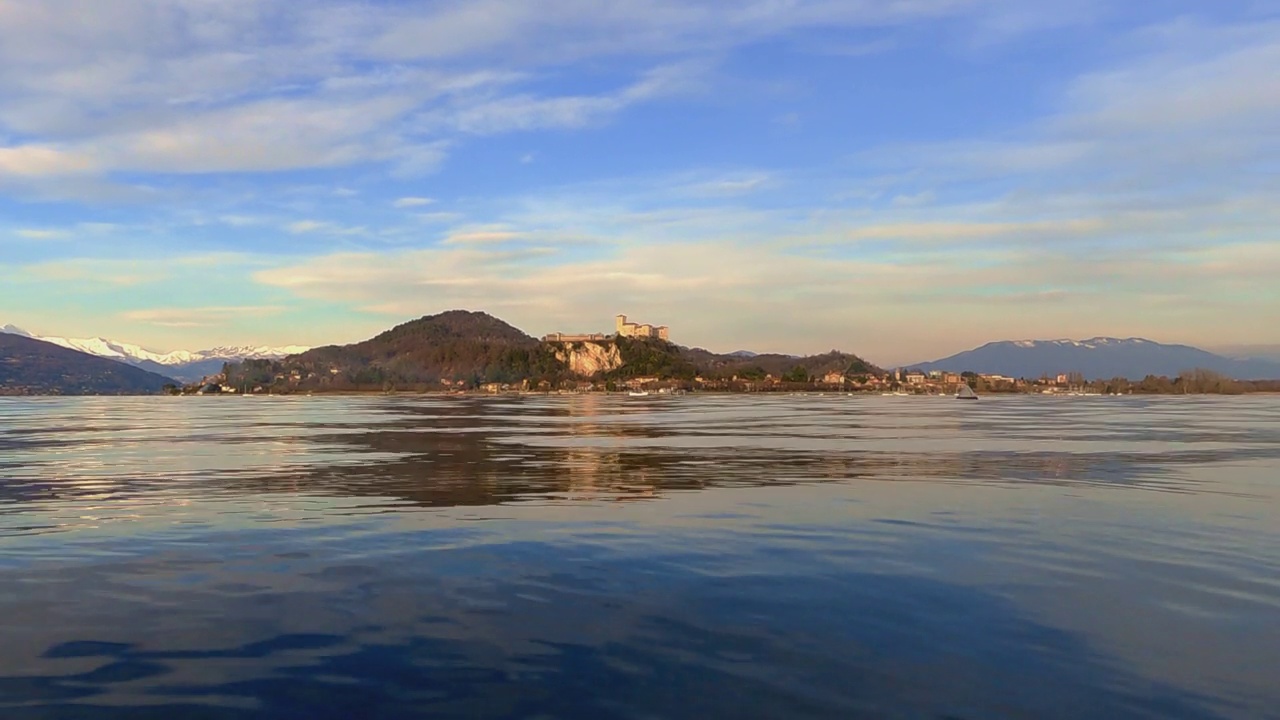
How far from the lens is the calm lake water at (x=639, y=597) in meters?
10.2

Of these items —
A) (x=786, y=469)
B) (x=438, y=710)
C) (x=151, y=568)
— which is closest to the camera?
(x=438, y=710)

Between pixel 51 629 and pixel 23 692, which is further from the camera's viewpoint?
pixel 51 629

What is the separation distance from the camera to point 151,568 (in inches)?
653

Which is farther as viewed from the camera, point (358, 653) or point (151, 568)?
point (151, 568)

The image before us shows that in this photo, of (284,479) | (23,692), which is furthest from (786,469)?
(23,692)

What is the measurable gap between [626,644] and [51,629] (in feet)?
Result: 27.3

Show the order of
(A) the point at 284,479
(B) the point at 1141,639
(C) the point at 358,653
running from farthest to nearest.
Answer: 1. (A) the point at 284,479
2. (B) the point at 1141,639
3. (C) the point at 358,653

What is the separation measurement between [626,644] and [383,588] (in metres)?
5.25

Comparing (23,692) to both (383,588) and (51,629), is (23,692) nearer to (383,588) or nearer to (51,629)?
(51,629)

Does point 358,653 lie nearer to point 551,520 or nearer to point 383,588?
point 383,588

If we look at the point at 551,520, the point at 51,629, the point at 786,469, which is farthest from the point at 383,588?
the point at 786,469

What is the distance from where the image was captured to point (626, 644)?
12.0 metres

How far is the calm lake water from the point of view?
33.5 ft

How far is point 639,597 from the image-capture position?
47.6 feet
